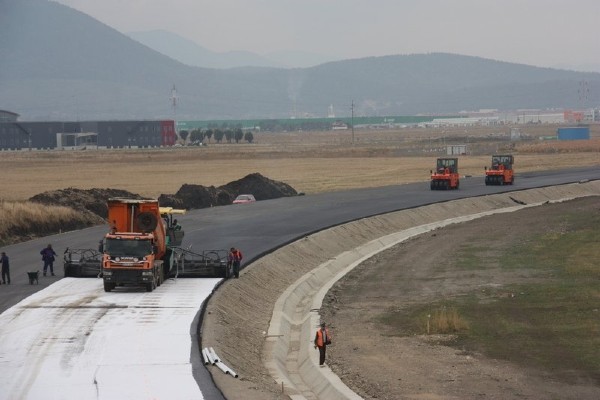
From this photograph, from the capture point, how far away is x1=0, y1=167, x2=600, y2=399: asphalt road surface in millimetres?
49250

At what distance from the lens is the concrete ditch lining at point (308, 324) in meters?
32.2

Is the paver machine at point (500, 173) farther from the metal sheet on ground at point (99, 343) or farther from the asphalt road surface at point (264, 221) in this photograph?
the metal sheet on ground at point (99, 343)

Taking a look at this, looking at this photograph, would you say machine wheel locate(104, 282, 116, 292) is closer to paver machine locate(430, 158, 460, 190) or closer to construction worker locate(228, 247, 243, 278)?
construction worker locate(228, 247, 243, 278)

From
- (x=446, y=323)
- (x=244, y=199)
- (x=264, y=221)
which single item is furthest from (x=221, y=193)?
(x=446, y=323)

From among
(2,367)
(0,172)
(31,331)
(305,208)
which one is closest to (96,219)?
(305,208)

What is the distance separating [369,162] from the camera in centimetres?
14688

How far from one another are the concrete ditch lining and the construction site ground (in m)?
0.43

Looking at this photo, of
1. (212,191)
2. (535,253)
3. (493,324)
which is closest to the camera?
(493,324)

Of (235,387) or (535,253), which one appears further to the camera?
(535,253)

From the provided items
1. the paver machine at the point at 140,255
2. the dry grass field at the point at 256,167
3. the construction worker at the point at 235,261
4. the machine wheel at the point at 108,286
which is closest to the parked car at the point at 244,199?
the dry grass field at the point at 256,167

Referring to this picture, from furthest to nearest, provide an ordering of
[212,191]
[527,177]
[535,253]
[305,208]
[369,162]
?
[369,162] < [527,177] < [212,191] < [305,208] < [535,253]

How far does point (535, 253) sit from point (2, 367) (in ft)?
118

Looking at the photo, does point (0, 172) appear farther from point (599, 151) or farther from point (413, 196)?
point (599, 151)

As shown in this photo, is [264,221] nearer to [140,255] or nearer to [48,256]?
[48,256]
